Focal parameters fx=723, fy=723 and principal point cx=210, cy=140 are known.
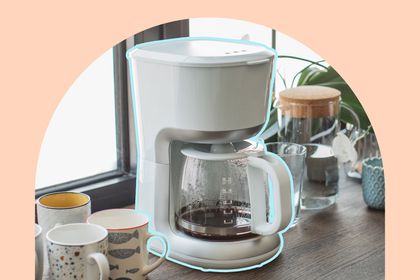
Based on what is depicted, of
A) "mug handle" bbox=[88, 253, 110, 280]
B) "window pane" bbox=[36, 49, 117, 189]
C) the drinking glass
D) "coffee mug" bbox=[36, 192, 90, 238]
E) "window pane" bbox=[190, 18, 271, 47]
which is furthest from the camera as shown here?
"window pane" bbox=[190, 18, 271, 47]

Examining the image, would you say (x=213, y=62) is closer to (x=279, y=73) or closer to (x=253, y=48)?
(x=253, y=48)

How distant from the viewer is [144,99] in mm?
1203

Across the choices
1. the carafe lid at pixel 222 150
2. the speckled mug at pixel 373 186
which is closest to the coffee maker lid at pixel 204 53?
the carafe lid at pixel 222 150

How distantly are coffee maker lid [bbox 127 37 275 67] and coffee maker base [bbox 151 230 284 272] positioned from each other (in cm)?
31

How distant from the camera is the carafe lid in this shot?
3.88ft

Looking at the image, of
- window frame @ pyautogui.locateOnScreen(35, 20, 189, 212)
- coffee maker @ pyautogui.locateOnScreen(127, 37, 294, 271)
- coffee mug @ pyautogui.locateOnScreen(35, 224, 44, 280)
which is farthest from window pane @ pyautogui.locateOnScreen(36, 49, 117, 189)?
coffee mug @ pyautogui.locateOnScreen(35, 224, 44, 280)

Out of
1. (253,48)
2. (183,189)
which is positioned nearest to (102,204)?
(183,189)

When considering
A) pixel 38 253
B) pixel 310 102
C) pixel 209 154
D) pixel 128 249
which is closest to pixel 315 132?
pixel 310 102

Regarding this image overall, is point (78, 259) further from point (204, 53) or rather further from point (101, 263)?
point (204, 53)

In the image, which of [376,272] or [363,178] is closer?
[376,272]

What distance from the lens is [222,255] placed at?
3.98 feet

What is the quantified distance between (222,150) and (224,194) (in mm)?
105

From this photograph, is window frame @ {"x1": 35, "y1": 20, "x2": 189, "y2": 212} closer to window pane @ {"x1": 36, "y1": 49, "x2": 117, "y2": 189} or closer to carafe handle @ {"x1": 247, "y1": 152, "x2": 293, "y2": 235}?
window pane @ {"x1": 36, "y1": 49, "x2": 117, "y2": 189}

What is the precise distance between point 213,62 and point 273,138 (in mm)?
605
